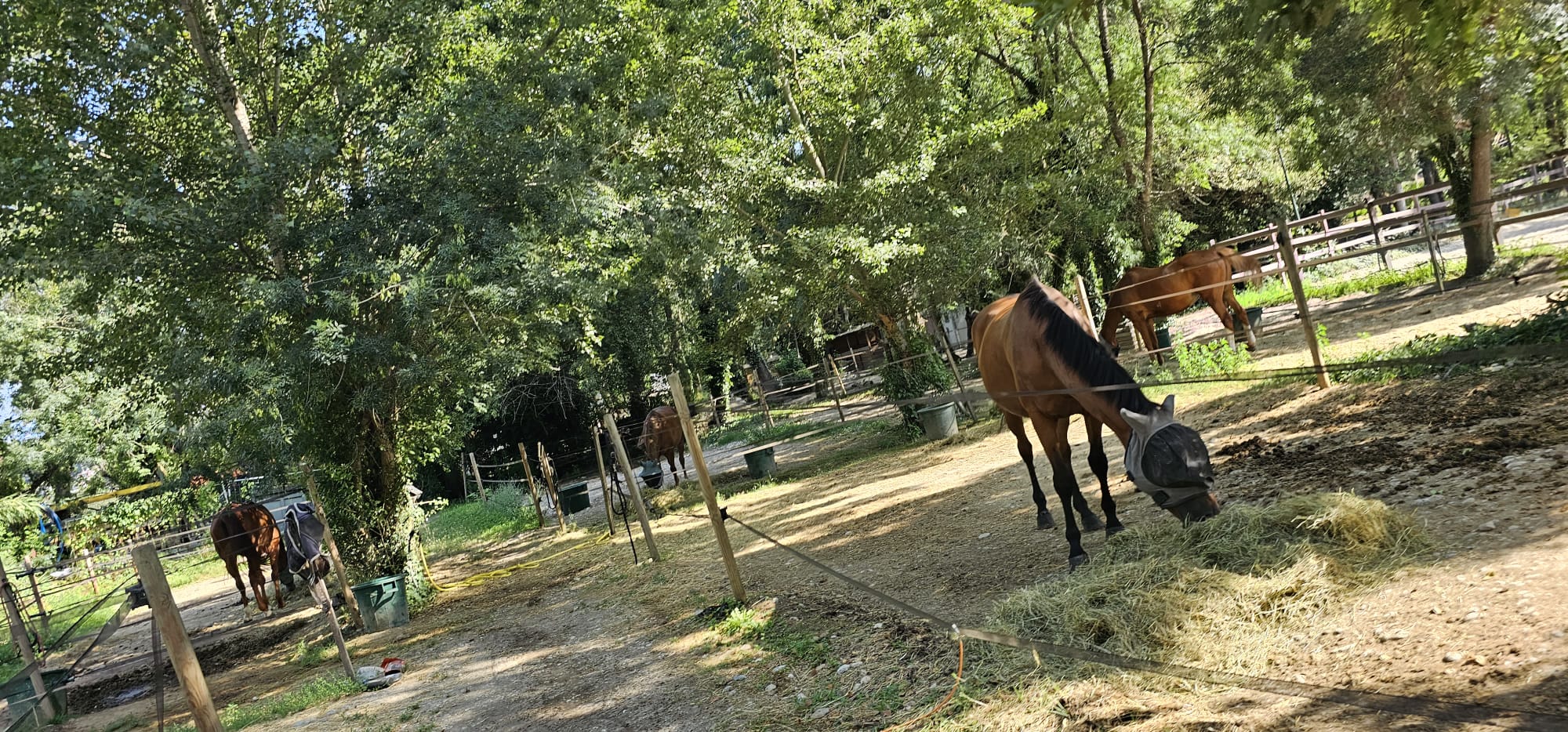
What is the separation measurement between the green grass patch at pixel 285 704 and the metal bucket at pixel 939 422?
8.46 metres

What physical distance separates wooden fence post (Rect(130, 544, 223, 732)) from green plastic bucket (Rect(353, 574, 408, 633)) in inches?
235

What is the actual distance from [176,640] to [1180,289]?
12757 millimetres

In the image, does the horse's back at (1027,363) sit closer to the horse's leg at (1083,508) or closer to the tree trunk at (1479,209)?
the horse's leg at (1083,508)

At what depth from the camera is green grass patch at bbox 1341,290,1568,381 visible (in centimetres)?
716

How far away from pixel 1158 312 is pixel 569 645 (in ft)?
33.2

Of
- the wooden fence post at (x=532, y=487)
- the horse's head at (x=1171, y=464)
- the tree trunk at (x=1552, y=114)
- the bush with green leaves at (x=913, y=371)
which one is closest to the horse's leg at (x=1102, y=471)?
the horse's head at (x=1171, y=464)

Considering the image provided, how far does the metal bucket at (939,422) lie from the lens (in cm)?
1358

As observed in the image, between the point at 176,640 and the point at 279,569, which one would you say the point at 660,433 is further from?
the point at 176,640

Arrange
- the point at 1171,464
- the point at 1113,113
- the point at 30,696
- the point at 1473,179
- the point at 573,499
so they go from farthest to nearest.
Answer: the point at 573,499 < the point at 1113,113 < the point at 1473,179 < the point at 30,696 < the point at 1171,464

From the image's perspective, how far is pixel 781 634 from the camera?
6078 millimetres

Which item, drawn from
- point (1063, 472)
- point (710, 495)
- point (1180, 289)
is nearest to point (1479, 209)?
point (1180, 289)

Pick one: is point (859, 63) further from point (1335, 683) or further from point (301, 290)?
point (1335, 683)

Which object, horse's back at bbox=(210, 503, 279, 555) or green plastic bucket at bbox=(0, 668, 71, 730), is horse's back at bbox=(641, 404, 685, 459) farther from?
green plastic bucket at bbox=(0, 668, 71, 730)

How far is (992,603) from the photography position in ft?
16.7
